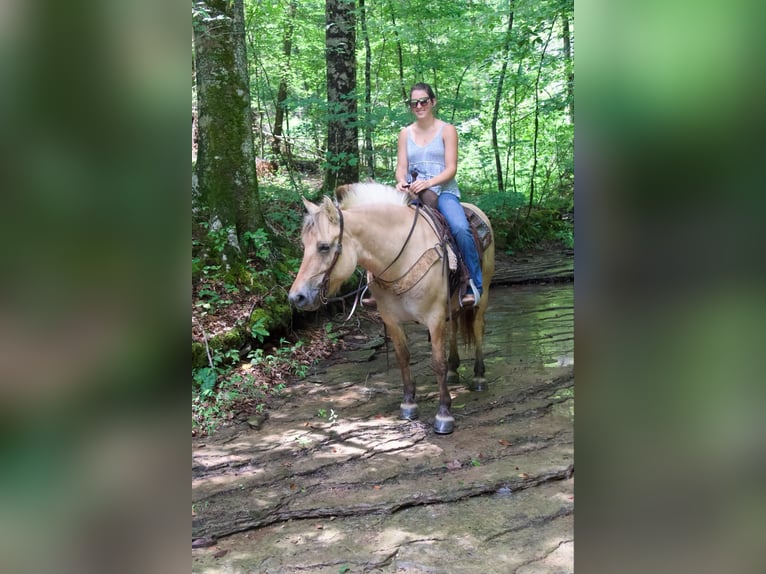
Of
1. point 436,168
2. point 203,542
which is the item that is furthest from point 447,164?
point 203,542

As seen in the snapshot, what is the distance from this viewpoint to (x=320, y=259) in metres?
3.91

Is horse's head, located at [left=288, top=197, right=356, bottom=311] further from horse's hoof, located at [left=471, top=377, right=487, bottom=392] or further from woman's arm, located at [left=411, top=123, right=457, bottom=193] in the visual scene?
horse's hoof, located at [left=471, top=377, right=487, bottom=392]

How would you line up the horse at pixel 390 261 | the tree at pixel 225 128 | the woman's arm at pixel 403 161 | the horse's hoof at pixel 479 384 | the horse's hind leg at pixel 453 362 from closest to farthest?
the horse at pixel 390 261, the woman's arm at pixel 403 161, the horse's hoof at pixel 479 384, the horse's hind leg at pixel 453 362, the tree at pixel 225 128

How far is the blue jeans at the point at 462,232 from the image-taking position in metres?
4.73

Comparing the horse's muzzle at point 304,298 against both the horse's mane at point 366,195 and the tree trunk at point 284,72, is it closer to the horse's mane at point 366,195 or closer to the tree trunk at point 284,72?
the horse's mane at point 366,195

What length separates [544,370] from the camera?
18.7 ft

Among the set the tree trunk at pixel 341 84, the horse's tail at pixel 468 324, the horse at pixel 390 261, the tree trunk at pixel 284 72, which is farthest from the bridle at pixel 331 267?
the tree trunk at pixel 284 72

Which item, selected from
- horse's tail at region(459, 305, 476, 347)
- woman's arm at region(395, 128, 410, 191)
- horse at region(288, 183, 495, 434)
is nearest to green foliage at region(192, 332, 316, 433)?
horse at region(288, 183, 495, 434)

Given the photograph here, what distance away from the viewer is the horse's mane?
4414 mm

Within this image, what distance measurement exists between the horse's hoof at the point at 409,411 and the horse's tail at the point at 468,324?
105 cm

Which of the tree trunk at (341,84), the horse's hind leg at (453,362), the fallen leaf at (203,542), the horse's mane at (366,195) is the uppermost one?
the tree trunk at (341,84)
